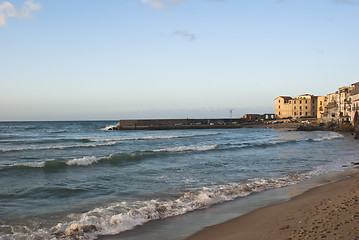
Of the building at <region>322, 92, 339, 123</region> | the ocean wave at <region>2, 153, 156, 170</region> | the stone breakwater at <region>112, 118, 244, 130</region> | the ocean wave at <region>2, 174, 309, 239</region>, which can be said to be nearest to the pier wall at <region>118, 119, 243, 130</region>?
the stone breakwater at <region>112, 118, 244, 130</region>

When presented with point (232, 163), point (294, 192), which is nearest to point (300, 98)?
point (232, 163)

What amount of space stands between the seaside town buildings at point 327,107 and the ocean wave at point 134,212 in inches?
1720

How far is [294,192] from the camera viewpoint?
1084cm

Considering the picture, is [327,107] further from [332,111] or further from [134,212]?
[134,212]

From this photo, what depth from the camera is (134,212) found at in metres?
8.37

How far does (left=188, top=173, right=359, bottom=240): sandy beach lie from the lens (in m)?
5.81

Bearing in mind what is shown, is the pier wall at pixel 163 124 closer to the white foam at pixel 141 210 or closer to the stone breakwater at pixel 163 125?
the stone breakwater at pixel 163 125

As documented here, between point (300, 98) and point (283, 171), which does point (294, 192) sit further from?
point (300, 98)

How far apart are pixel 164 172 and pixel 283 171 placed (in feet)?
19.4

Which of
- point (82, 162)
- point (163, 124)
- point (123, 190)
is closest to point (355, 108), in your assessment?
point (82, 162)

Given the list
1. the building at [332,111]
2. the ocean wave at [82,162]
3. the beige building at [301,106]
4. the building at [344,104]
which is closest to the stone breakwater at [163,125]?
the beige building at [301,106]

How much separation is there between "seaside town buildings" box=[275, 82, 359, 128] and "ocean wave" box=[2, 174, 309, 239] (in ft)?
143

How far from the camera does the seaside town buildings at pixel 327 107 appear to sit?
5078cm

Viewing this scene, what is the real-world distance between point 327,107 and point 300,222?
220 ft
